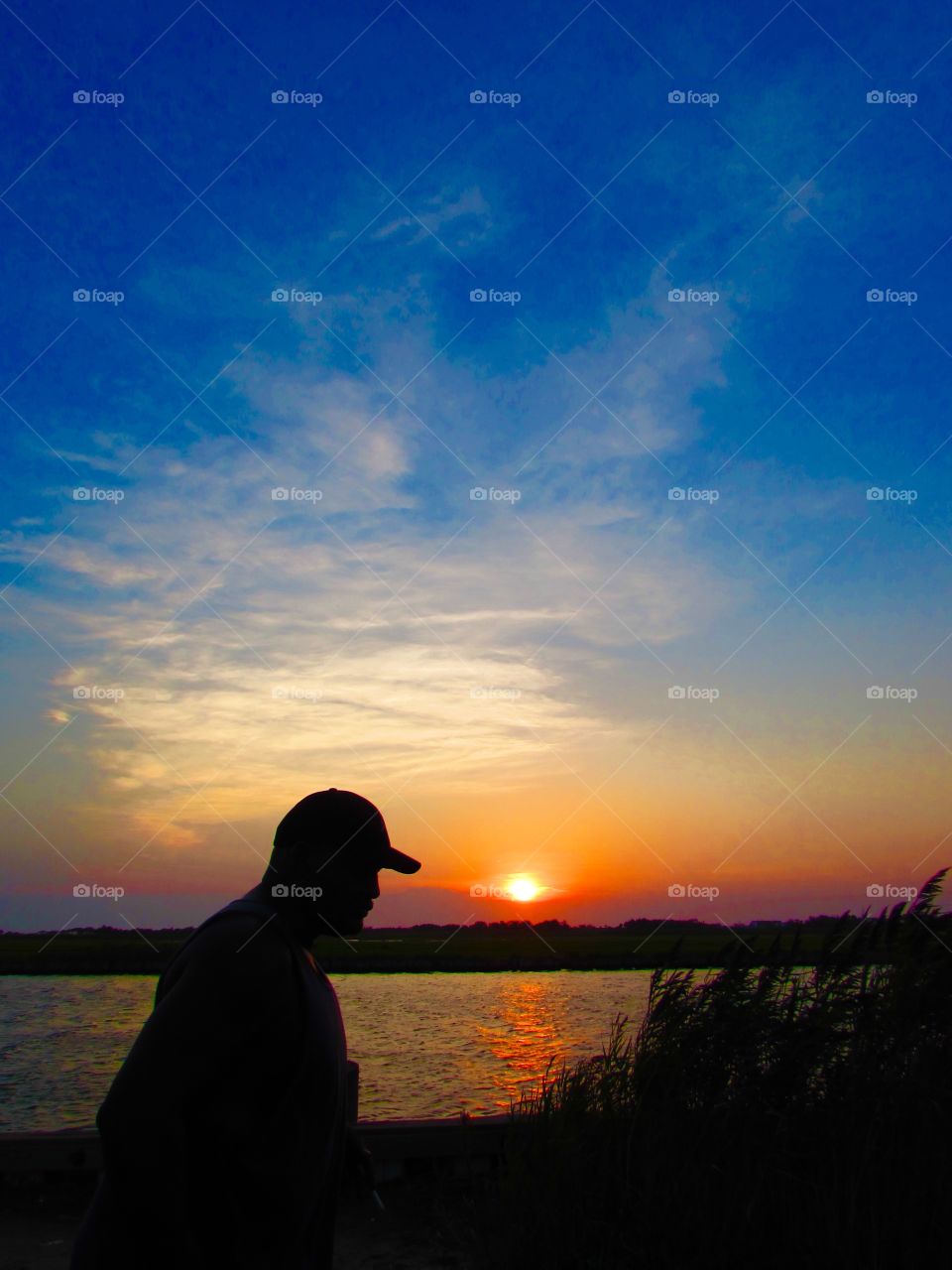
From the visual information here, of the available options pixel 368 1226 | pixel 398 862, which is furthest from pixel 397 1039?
pixel 398 862

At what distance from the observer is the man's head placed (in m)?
2.46

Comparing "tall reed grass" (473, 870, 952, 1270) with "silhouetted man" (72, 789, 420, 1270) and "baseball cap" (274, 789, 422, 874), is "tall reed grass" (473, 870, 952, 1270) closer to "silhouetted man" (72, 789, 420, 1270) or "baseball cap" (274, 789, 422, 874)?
"silhouetted man" (72, 789, 420, 1270)

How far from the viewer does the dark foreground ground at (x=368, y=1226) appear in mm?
6688

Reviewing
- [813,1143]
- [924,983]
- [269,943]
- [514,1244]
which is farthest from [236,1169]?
[924,983]

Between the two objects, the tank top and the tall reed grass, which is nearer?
the tank top

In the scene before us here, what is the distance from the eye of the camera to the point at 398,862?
2719mm

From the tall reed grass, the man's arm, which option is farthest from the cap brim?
the tall reed grass

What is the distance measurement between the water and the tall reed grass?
287 cm

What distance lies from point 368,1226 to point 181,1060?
6.60 meters

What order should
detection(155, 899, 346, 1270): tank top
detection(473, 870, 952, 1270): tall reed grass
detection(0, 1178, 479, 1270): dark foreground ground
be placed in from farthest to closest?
1. detection(0, 1178, 479, 1270): dark foreground ground
2. detection(473, 870, 952, 1270): tall reed grass
3. detection(155, 899, 346, 1270): tank top

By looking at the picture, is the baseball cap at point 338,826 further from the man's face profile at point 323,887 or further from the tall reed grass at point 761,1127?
the tall reed grass at point 761,1127

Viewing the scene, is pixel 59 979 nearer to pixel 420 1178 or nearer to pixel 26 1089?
pixel 26 1089

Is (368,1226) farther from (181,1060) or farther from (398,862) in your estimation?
(181,1060)

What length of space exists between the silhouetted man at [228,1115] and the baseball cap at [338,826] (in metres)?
0.19
